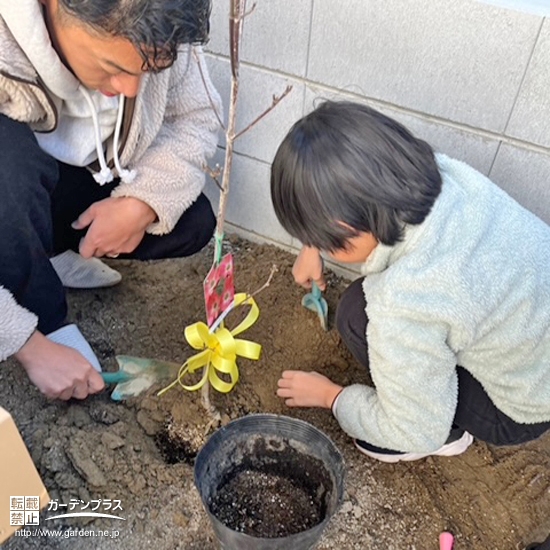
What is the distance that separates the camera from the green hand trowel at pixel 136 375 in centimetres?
160

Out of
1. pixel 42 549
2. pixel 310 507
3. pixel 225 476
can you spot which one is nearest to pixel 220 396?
pixel 225 476

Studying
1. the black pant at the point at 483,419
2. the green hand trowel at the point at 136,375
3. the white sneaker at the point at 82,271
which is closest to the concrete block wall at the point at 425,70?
the black pant at the point at 483,419

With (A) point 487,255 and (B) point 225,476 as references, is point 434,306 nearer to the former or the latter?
(A) point 487,255

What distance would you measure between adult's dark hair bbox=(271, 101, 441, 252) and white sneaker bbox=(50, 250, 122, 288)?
A: 934 mm

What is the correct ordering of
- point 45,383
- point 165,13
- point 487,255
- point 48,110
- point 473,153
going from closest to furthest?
1. point 165,13
2. point 487,255
3. point 48,110
4. point 45,383
5. point 473,153

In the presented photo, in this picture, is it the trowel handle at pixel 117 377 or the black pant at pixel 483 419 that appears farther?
the trowel handle at pixel 117 377

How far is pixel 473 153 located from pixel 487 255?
576 mm

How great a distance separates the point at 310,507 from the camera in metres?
1.40

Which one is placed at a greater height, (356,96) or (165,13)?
(165,13)

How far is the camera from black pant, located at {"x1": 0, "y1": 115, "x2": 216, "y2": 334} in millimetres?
1339

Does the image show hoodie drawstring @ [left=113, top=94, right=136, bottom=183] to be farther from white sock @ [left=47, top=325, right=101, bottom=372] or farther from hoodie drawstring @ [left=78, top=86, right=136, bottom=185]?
white sock @ [left=47, top=325, right=101, bottom=372]

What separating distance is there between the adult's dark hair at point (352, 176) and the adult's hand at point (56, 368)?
0.68 metres

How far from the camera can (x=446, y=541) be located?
139 cm

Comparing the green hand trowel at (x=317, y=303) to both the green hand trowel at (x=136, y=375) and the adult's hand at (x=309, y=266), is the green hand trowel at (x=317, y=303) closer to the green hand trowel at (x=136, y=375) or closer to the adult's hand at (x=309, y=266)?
the adult's hand at (x=309, y=266)
